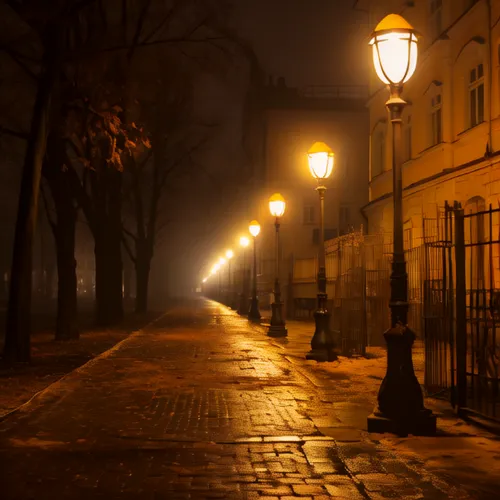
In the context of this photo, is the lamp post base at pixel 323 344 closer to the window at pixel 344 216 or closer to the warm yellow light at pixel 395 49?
the warm yellow light at pixel 395 49

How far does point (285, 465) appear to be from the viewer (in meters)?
6.84

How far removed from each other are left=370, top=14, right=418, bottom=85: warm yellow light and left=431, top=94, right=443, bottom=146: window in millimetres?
13851

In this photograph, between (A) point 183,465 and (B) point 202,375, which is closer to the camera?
(A) point 183,465

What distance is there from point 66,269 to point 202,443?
1327 centimetres

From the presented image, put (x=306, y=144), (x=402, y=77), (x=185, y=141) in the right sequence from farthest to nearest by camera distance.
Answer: (x=306, y=144) < (x=185, y=141) < (x=402, y=77)

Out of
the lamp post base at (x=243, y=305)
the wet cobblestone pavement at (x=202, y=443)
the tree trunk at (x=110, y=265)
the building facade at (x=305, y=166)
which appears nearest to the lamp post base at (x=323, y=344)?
the wet cobblestone pavement at (x=202, y=443)

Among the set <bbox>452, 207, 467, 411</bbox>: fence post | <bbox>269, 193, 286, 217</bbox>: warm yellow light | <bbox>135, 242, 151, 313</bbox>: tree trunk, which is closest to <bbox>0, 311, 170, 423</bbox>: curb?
<bbox>452, 207, 467, 411</bbox>: fence post

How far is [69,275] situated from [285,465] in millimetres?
14397

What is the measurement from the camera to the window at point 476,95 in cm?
1973

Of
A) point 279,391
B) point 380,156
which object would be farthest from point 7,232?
point 279,391

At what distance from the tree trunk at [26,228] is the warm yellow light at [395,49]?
7792 millimetres

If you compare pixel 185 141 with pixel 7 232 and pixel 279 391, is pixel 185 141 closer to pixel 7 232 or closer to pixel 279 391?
pixel 279 391

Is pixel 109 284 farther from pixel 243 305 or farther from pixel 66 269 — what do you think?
pixel 243 305

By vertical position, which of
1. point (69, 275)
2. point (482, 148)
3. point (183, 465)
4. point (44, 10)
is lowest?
point (183, 465)
